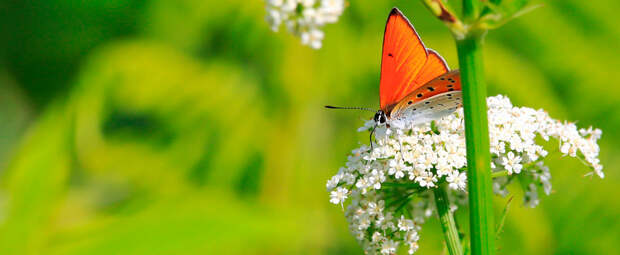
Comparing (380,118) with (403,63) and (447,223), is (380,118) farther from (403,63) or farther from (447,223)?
(447,223)

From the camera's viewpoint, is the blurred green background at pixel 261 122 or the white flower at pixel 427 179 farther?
the blurred green background at pixel 261 122

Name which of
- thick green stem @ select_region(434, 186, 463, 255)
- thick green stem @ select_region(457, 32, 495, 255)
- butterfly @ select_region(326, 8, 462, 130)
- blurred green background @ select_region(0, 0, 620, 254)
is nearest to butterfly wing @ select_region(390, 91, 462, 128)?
butterfly @ select_region(326, 8, 462, 130)

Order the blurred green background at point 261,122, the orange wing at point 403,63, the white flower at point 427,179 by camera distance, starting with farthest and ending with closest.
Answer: the blurred green background at point 261,122 < the orange wing at point 403,63 < the white flower at point 427,179

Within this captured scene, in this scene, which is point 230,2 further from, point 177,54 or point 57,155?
point 57,155

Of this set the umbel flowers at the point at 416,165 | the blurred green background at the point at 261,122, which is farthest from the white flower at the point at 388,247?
the blurred green background at the point at 261,122

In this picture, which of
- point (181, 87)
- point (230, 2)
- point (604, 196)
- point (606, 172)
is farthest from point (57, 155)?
point (606, 172)

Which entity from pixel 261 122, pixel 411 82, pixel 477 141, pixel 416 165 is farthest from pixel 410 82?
pixel 261 122

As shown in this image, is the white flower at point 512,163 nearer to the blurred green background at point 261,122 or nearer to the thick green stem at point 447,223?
the thick green stem at point 447,223
